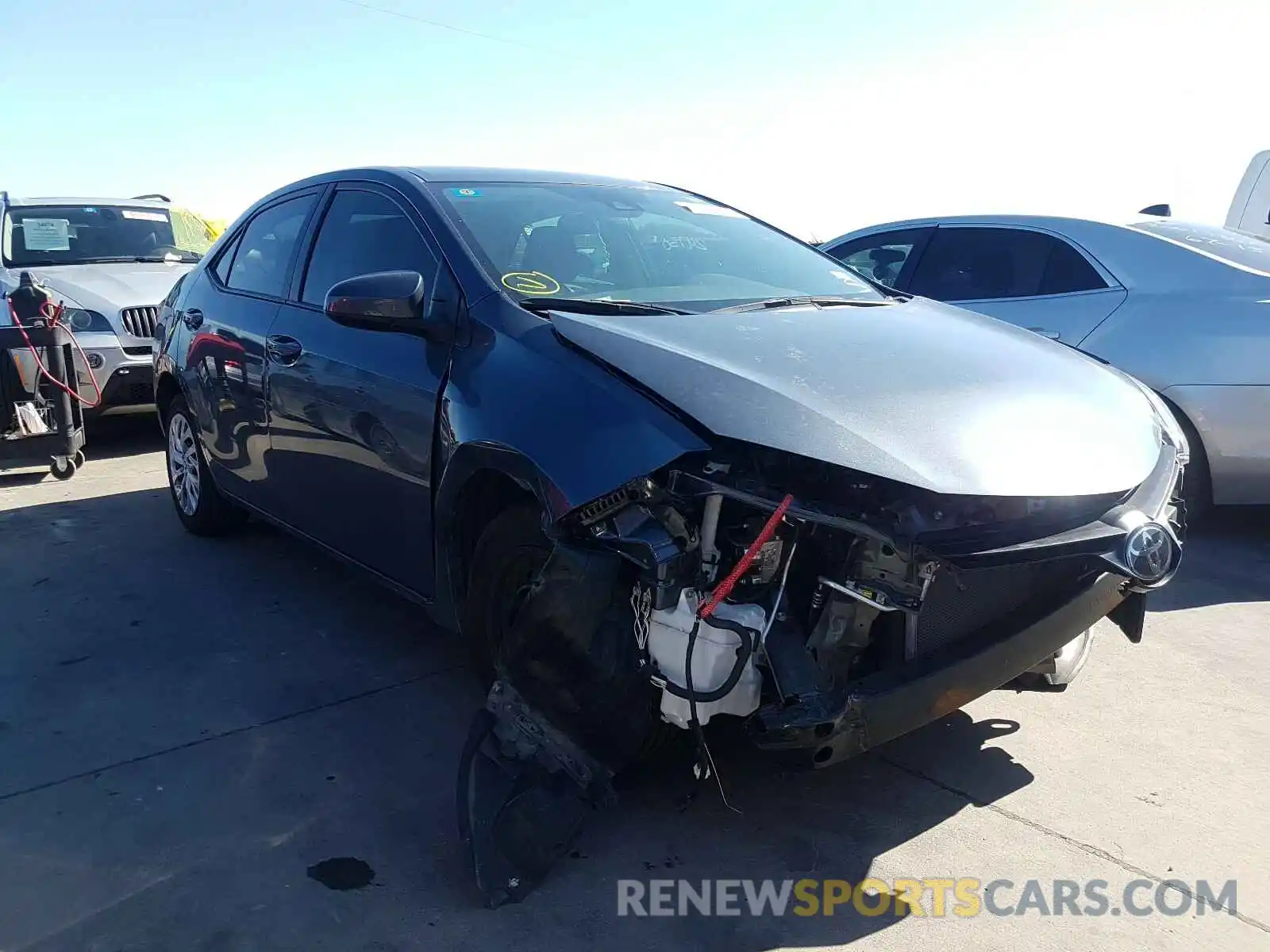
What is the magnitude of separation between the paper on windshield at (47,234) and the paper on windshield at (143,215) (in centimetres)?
57

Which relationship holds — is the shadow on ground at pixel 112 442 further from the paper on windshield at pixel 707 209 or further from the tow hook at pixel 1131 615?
the tow hook at pixel 1131 615

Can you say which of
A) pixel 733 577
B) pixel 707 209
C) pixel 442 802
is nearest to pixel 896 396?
pixel 733 577

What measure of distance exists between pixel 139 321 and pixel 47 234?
1760 mm

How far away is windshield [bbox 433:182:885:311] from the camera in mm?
3395

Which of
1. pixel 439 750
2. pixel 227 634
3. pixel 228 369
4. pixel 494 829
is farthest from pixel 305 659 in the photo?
pixel 494 829

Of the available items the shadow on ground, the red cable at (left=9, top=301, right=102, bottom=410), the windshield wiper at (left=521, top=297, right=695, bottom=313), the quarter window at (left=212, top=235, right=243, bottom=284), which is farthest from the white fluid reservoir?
the shadow on ground

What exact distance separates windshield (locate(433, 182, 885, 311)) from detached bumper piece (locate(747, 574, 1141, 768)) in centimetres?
136

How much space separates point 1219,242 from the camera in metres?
5.65

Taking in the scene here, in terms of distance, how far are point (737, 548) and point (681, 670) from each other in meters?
0.32

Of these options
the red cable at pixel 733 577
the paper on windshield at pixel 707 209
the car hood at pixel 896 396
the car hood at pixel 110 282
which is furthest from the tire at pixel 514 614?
the car hood at pixel 110 282

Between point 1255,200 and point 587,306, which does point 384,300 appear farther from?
point 1255,200

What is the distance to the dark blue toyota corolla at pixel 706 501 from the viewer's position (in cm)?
246

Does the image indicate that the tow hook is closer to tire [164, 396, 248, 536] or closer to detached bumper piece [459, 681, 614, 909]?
detached bumper piece [459, 681, 614, 909]

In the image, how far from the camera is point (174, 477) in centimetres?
577
